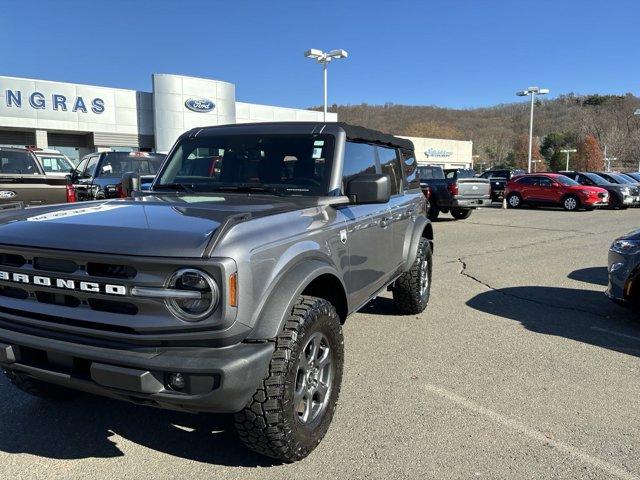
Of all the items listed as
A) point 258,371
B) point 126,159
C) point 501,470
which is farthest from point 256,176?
point 126,159

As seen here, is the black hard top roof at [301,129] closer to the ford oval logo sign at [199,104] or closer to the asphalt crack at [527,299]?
the asphalt crack at [527,299]

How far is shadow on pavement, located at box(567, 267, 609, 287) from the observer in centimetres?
765

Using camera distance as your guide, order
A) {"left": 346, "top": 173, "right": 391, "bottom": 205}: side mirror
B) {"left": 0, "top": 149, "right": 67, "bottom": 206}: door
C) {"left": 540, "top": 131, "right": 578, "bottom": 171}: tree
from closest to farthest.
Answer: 1. {"left": 346, "top": 173, "right": 391, "bottom": 205}: side mirror
2. {"left": 0, "top": 149, "right": 67, "bottom": 206}: door
3. {"left": 540, "top": 131, "right": 578, "bottom": 171}: tree

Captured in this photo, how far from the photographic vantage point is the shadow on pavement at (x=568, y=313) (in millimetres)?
5078

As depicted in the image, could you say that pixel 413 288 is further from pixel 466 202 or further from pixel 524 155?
pixel 524 155

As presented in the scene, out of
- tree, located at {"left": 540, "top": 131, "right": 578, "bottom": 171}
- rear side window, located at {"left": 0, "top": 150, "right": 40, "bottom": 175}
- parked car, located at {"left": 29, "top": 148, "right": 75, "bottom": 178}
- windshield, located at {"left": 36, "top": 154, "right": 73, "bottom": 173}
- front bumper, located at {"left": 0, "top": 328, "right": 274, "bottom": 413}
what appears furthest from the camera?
tree, located at {"left": 540, "top": 131, "right": 578, "bottom": 171}

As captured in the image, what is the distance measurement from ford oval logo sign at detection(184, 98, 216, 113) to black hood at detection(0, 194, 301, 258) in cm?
2923

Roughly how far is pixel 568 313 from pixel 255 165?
13.7 ft

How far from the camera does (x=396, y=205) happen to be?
4.89 meters

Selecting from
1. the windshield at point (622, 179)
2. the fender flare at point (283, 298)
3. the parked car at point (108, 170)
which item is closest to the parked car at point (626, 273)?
the fender flare at point (283, 298)

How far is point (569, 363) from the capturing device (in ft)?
14.4

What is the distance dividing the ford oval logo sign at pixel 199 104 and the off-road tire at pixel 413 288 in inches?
1095

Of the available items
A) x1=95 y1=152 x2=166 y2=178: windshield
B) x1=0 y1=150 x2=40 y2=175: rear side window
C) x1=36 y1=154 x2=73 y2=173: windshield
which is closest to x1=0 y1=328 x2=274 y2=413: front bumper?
x1=0 y1=150 x2=40 y2=175: rear side window

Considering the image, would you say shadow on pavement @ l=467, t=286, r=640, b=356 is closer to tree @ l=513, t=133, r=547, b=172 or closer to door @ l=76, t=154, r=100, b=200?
door @ l=76, t=154, r=100, b=200
